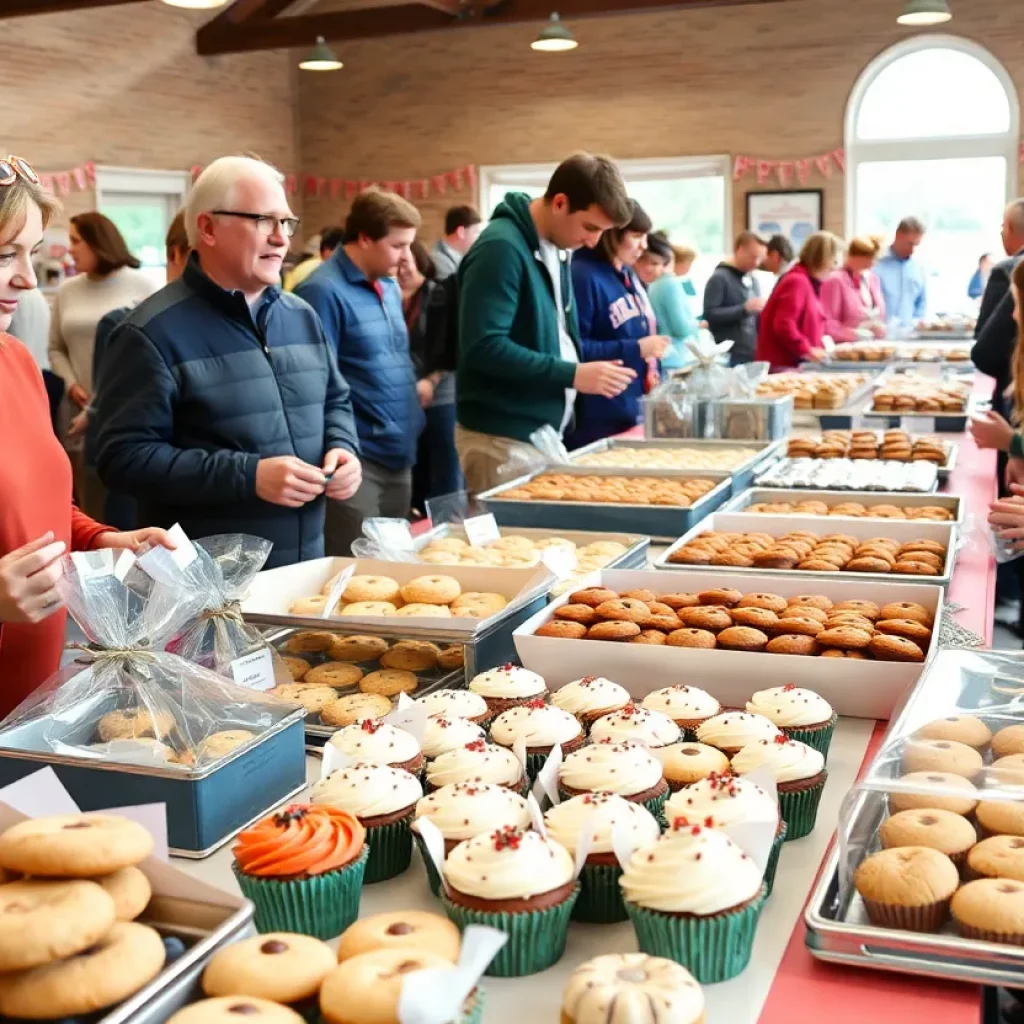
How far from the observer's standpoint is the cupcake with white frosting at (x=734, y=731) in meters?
1.58

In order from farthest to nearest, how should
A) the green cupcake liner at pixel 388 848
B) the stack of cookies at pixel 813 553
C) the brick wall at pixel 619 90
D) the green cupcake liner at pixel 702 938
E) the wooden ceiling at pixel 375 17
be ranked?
the brick wall at pixel 619 90, the wooden ceiling at pixel 375 17, the stack of cookies at pixel 813 553, the green cupcake liner at pixel 388 848, the green cupcake liner at pixel 702 938

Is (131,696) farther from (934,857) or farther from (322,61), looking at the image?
(322,61)


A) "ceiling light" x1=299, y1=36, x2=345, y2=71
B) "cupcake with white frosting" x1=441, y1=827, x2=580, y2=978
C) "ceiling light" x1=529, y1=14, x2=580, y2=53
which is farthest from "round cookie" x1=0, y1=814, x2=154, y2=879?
"ceiling light" x1=299, y1=36, x2=345, y2=71

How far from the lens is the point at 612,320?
4441 mm

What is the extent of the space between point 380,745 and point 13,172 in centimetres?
96

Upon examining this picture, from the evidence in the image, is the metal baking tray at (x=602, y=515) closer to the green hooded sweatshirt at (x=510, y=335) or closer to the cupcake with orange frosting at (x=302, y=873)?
the green hooded sweatshirt at (x=510, y=335)

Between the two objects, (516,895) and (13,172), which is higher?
(13,172)

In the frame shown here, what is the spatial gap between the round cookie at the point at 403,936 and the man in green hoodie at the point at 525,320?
251 cm

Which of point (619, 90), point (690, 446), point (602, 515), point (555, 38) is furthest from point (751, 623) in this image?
point (619, 90)

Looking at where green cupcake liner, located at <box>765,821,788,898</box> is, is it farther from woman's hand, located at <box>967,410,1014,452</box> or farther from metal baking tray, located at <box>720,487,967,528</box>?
woman's hand, located at <box>967,410,1014,452</box>

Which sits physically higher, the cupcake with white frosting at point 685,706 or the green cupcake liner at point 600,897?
the cupcake with white frosting at point 685,706

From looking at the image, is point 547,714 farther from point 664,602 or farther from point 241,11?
point 241,11

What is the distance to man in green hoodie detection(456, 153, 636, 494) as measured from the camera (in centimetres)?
359

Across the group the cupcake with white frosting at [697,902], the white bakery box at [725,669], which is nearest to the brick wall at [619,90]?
the white bakery box at [725,669]
